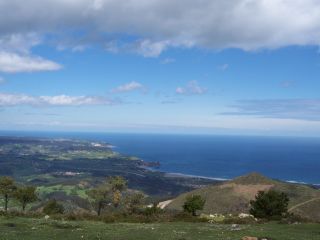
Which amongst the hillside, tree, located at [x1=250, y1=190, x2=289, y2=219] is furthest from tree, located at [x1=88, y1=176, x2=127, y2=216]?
the hillside

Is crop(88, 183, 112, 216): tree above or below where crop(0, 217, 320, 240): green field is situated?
below

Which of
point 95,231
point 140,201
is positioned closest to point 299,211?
point 140,201

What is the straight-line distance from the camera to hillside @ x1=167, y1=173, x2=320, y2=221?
104 meters

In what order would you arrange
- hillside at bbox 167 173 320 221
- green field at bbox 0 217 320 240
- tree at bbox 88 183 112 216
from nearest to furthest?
1. green field at bbox 0 217 320 240
2. tree at bbox 88 183 112 216
3. hillside at bbox 167 173 320 221

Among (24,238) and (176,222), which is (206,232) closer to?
(176,222)

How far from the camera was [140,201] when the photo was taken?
2923 inches

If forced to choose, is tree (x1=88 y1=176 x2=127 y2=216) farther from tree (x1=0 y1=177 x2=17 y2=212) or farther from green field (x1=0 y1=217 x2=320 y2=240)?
green field (x1=0 y1=217 x2=320 y2=240)

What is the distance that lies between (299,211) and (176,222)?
65.9 metres

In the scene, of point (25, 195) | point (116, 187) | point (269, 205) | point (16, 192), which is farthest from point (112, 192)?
point (269, 205)

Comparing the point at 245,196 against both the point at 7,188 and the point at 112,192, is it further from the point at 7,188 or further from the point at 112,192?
the point at 7,188

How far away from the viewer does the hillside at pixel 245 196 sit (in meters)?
104

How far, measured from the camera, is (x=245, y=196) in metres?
114

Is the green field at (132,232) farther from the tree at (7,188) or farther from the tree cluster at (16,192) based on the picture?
the tree at (7,188)

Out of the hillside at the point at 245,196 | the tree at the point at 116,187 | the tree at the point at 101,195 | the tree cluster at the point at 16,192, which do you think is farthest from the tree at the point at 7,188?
the hillside at the point at 245,196
